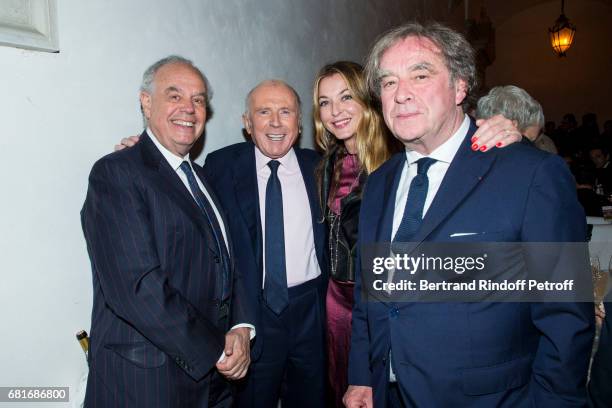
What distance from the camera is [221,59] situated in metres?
2.57

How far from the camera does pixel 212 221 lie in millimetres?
→ 1786

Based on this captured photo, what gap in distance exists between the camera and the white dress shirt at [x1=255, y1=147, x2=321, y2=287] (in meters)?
2.24

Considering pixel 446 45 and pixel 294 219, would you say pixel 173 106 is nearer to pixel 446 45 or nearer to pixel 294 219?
pixel 294 219

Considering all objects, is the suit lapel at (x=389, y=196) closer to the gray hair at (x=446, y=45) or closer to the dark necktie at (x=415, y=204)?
the dark necktie at (x=415, y=204)

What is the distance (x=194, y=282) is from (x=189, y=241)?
0.16m

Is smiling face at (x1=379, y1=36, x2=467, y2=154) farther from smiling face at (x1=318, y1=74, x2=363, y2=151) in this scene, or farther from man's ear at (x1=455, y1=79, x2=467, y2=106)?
→ smiling face at (x1=318, y1=74, x2=363, y2=151)

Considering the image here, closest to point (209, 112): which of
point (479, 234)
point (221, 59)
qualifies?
point (221, 59)

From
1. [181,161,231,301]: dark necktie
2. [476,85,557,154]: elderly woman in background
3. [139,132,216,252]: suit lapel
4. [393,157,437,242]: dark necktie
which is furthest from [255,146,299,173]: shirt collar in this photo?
[476,85,557,154]: elderly woman in background

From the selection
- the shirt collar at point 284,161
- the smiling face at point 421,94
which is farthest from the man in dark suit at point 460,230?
the shirt collar at point 284,161

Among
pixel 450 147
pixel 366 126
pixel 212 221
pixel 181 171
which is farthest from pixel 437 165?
pixel 181 171

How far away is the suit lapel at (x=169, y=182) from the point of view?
159 cm

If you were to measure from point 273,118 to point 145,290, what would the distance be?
1.16m

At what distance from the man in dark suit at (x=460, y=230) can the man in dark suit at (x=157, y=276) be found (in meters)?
0.63

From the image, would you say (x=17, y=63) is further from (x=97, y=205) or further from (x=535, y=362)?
(x=535, y=362)
